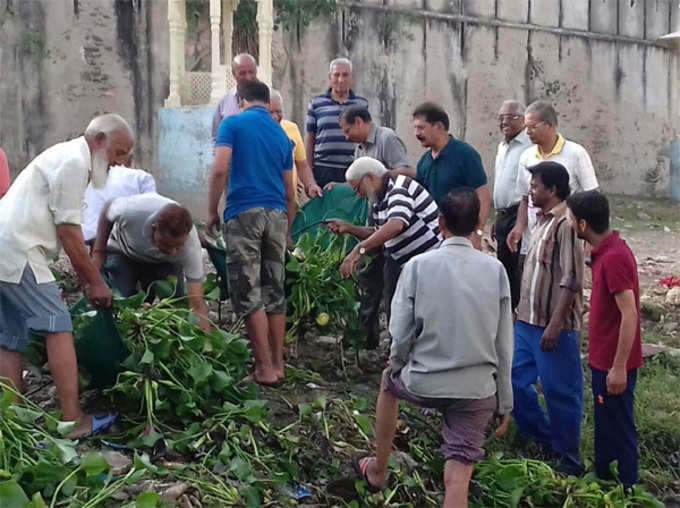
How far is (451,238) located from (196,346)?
1395mm

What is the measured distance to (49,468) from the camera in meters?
3.35

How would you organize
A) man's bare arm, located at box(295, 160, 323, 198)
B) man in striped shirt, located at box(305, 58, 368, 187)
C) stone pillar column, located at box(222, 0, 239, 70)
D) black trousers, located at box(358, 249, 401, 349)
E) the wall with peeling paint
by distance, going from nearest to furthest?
black trousers, located at box(358, 249, 401, 349), man's bare arm, located at box(295, 160, 323, 198), man in striped shirt, located at box(305, 58, 368, 187), the wall with peeling paint, stone pillar column, located at box(222, 0, 239, 70)

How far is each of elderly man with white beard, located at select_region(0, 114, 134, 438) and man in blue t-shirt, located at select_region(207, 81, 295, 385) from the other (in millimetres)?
992

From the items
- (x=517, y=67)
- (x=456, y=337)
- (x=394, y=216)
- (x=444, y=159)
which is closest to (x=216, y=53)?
(x=444, y=159)

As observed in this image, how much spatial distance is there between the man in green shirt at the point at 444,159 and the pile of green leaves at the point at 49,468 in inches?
103

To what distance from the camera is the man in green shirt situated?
539cm

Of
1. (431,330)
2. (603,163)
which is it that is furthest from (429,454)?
(603,163)

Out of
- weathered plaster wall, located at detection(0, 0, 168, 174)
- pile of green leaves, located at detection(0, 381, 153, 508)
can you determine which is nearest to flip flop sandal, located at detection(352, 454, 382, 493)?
pile of green leaves, located at detection(0, 381, 153, 508)

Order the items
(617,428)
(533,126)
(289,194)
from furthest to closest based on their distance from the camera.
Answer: (533,126) → (289,194) → (617,428)

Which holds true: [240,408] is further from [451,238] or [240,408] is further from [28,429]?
[451,238]

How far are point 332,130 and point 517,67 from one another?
40.4ft

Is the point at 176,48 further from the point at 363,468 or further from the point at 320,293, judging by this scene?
the point at 363,468

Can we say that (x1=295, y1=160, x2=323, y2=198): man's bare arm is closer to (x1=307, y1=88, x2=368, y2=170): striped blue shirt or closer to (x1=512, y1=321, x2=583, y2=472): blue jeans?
(x1=307, y1=88, x2=368, y2=170): striped blue shirt

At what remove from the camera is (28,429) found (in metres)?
3.64
